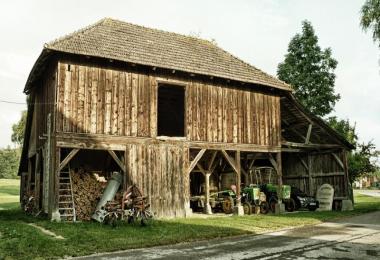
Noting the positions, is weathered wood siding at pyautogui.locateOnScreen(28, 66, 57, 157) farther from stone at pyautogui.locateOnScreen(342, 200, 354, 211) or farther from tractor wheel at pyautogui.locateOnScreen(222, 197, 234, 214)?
stone at pyautogui.locateOnScreen(342, 200, 354, 211)

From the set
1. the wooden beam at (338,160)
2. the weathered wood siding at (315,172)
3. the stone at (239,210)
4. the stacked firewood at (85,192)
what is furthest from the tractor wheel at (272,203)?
the stacked firewood at (85,192)

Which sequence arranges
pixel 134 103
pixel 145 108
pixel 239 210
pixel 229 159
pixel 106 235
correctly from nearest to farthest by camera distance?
pixel 106 235
pixel 134 103
pixel 145 108
pixel 239 210
pixel 229 159

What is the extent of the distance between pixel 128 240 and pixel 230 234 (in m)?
3.30

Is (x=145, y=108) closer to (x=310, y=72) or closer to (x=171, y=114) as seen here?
(x=171, y=114)

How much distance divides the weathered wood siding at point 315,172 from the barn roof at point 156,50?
19.2 ft

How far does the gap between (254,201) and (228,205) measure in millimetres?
1313

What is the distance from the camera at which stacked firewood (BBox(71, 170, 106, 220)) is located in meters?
15.4

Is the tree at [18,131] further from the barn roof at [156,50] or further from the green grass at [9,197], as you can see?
the barn roof at [156,50]

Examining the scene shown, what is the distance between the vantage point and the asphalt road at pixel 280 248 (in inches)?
336

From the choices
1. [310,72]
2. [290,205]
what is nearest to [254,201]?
[290,205]

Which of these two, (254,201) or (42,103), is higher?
(42,103)

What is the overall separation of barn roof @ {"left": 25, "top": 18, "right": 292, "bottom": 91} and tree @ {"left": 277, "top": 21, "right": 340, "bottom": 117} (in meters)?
14.1

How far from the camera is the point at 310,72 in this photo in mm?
34656

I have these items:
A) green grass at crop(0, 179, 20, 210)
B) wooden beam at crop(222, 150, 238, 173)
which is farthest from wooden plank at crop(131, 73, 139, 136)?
green grass at crop(0, 179, 20, 210)
